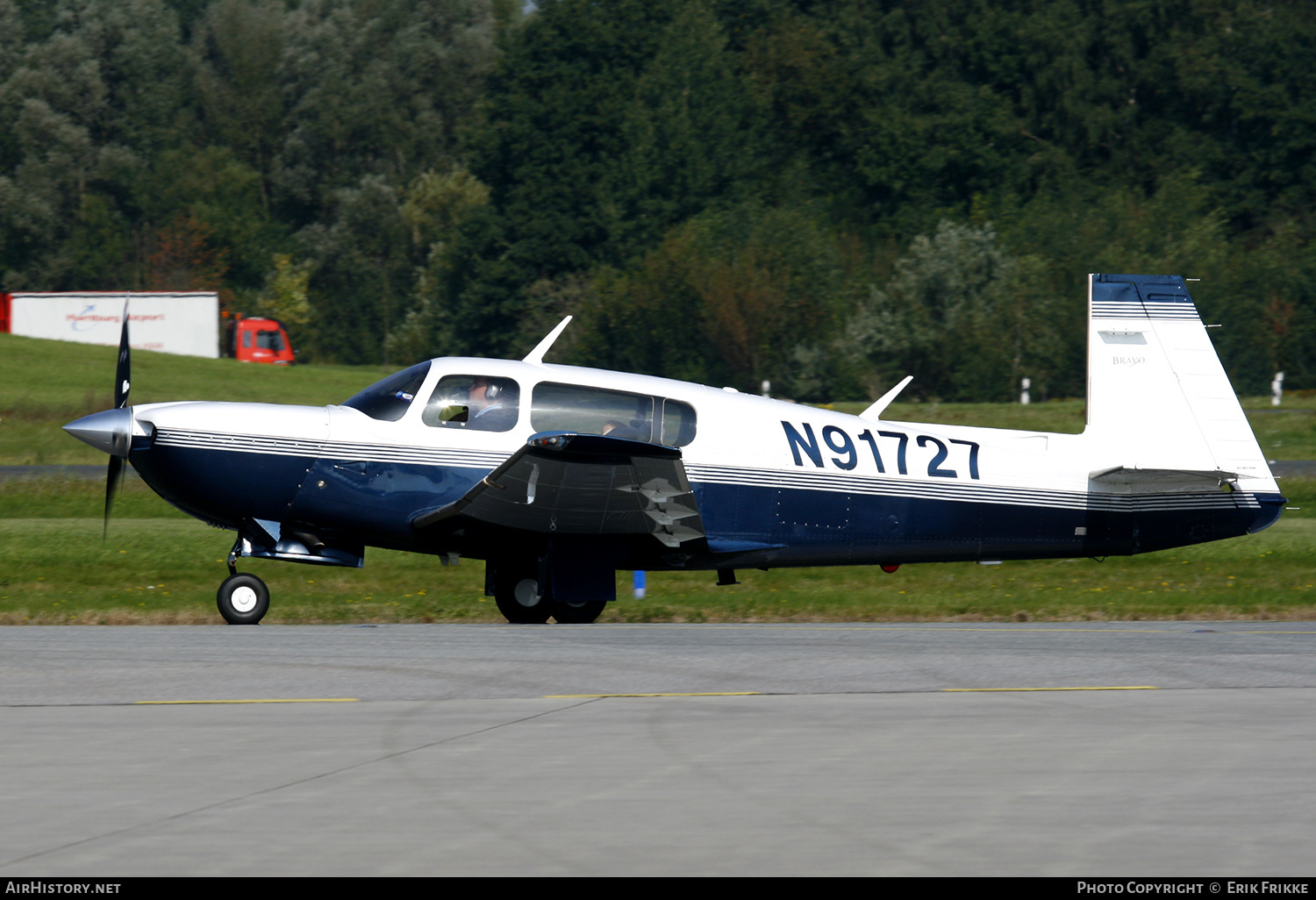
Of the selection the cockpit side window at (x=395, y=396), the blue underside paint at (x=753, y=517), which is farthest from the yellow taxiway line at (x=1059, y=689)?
the cockpit side window at (x=395, y=396)

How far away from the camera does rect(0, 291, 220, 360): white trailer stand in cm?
5253

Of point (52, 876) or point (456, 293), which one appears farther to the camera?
point (456, 293)

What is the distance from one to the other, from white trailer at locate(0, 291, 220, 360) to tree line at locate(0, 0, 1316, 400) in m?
11.6

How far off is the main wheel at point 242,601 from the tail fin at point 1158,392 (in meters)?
6.90

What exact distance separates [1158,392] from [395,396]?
6.25 m

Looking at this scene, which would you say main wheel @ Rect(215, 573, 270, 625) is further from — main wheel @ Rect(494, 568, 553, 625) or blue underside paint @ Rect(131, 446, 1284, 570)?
main wheel @ Rect(494, 568, 553, 625)

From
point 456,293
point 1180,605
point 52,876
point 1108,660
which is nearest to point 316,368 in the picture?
point 456,293

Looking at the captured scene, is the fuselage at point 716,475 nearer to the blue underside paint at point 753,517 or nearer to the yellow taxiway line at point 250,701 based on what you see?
the blue underside paint at point 753,517

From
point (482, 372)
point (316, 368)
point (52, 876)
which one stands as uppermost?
point (316, 368)

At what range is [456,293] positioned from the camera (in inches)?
2530

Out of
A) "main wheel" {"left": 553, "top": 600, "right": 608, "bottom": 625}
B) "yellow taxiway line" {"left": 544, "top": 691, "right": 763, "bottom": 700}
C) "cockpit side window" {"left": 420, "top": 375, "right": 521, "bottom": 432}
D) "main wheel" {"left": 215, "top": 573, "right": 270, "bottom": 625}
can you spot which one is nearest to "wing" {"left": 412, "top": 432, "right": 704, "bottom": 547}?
"cockpit side window" {"left": 420, "top": 375, "right": 521, "bottom": 432}

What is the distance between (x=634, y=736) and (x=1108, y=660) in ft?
13.0

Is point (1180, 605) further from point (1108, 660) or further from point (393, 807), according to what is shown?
point (393, 807)

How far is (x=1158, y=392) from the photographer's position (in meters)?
13.1
